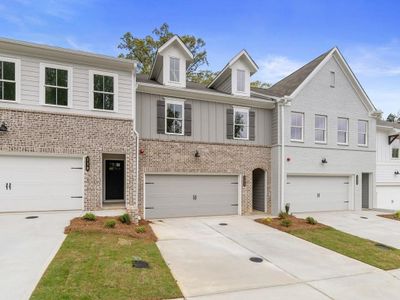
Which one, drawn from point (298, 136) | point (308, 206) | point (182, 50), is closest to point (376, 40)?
point (298, 136)

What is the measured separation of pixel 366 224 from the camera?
12.6 metres

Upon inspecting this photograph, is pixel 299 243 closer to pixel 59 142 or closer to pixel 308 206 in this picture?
pixel 308 206

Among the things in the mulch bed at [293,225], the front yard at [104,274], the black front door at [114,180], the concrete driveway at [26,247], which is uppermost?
the black front door at [114,180]

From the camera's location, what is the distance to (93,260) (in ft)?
20.4

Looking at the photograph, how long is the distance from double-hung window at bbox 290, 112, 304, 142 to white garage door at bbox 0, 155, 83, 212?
10.6 meters

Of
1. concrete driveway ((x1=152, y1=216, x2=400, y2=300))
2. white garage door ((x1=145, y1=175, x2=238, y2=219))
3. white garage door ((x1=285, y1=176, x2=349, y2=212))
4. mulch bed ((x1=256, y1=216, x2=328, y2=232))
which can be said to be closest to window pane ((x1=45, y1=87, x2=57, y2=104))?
white garage door ((x1=145, y1=175, x2=238, y2=219))

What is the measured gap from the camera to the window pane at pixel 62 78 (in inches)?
408

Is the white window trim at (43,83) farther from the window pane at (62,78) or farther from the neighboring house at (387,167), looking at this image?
the neighboring house at (387,167)

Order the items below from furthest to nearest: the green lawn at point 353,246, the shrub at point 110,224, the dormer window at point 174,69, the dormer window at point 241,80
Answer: the dormer window at point 241,80 < the dormer window at point 174,69 < the shrub at point 110,224 < the green lawn at point 353,246

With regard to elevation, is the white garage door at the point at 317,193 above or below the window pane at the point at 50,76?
below

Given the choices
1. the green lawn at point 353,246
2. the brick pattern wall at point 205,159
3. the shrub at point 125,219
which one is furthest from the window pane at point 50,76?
the green lawn at point 353,246

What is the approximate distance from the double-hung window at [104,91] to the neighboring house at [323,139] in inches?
324

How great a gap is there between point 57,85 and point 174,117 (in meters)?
5.01

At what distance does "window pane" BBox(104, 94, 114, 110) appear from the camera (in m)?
11.0
